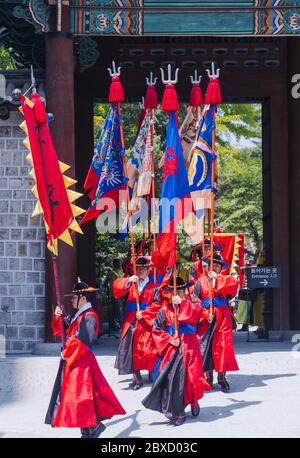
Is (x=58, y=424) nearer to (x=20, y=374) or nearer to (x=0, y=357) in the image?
(x=20, y=374)

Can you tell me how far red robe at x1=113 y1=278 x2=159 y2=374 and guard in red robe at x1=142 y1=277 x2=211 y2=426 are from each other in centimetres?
160

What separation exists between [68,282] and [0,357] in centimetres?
155

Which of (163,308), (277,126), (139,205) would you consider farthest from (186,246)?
(163,308)

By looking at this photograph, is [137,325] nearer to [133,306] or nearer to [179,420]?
[133,306]

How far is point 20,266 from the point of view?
14.9 meters

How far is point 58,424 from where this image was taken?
8695 mm

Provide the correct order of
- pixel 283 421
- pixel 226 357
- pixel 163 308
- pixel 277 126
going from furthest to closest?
1. pixel 277 126
2. pixel 226 357
3. pixel 163 308
4. pixel 283 421

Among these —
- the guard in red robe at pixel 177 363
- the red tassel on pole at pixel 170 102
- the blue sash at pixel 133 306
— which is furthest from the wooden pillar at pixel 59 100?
the guard in red robe at pixel 177 363

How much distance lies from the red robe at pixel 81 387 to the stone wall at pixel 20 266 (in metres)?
5.84

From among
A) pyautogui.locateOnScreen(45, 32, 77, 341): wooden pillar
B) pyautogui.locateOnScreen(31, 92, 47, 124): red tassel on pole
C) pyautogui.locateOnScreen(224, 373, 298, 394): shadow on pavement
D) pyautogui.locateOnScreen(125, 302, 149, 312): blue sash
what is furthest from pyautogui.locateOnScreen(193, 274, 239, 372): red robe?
pyautogui.locateOnScreen(31, 92, 47, 124): red tassel on pole

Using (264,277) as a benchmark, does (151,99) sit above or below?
above

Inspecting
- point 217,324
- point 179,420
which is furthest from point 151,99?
point 179,420

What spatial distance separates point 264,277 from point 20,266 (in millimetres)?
4550

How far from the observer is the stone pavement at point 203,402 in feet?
31.0
